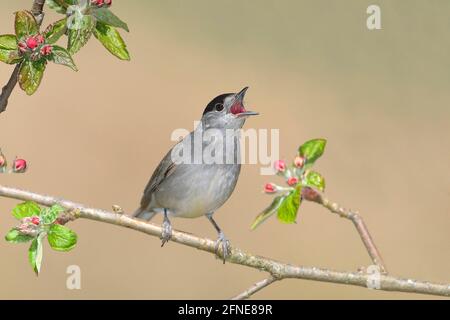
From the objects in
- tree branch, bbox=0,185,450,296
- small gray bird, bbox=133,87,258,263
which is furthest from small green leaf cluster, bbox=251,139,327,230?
small gray bird, bbox=133,87,258,263

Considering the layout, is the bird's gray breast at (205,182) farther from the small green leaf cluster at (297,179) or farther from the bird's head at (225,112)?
the small green leaf cluster at (297,179)

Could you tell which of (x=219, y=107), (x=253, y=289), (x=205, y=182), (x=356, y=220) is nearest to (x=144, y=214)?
(x=205, y=182)

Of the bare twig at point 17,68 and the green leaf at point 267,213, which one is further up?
the bare twig at point 17,68

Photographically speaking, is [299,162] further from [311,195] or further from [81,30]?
[81,30]

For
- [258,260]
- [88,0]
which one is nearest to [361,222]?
[258,260]

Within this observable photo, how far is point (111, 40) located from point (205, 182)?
1.11 meters

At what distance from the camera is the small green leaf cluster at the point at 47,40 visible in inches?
37.4

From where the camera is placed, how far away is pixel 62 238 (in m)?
0.94

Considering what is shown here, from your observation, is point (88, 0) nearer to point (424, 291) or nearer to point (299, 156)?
point (299, 156)

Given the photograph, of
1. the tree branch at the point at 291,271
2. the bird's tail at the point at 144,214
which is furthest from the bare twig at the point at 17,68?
the bird's tail at the point at 144,214

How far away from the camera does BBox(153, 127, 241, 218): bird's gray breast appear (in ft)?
6.86

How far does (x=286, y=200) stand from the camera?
3.04 ft

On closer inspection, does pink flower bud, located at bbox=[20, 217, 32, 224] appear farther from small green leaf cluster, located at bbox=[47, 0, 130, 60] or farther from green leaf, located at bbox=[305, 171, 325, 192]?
green leaf, located at bbox=[305, 171, 325, 192]

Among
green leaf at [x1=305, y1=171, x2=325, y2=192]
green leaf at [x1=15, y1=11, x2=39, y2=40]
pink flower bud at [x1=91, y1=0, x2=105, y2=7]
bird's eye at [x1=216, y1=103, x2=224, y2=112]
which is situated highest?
bird's eye at [x1=216, y1=103, x2=224, y2=112]
